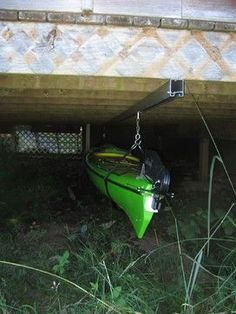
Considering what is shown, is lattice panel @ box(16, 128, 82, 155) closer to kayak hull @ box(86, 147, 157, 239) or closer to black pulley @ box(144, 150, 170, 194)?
kayak hull @ box(86, 147, 157, 239)

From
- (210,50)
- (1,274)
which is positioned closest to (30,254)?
(1,274)

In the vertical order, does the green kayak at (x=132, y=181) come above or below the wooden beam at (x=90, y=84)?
below

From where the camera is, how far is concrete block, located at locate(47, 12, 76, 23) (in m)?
3.01


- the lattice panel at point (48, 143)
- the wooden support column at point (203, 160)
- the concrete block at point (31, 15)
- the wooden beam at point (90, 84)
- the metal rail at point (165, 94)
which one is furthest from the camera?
the lattice panel at point (48, 143)

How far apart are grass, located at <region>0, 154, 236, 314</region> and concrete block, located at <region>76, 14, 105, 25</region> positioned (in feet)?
4.97

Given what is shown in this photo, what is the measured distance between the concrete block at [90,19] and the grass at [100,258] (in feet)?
4.97

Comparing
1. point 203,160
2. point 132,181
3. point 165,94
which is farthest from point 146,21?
point 203,160

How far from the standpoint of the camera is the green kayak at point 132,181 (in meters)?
4.59

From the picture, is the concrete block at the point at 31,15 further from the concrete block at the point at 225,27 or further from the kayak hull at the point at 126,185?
the kayak hull at the point at 126,185

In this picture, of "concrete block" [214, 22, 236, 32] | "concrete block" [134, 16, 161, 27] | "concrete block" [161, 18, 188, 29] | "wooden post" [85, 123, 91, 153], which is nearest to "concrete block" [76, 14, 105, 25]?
"concrete block" [134, 16, 161, 27]

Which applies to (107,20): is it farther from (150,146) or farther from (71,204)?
(150,146)

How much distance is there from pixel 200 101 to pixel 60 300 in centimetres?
234

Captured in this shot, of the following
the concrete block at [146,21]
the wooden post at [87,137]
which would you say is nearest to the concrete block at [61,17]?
the concrete block at [146,21]

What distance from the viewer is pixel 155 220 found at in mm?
5828
